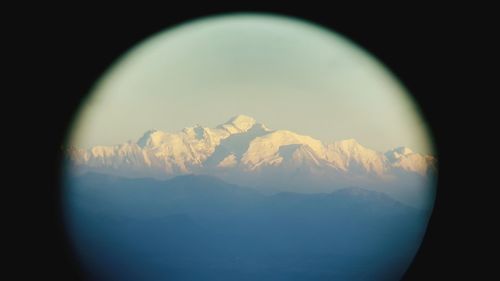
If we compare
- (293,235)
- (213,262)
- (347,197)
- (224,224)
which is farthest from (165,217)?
(347,197)

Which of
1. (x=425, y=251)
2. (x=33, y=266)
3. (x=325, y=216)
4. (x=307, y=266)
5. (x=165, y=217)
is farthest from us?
(x=325, y=216)

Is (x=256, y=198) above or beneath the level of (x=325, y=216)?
above

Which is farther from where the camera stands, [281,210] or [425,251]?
[281,210]

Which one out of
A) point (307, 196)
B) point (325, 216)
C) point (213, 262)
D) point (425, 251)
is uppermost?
point (307, 196)

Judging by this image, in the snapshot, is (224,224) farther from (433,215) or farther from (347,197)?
(433,215)

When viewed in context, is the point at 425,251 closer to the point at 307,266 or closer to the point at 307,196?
the point at 307,266

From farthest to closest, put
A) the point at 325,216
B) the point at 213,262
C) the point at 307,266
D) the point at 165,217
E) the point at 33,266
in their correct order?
the point at 325,216 → the point at 165,217 → the point at 213,262 → the point at 307,266 → the point at 33,266

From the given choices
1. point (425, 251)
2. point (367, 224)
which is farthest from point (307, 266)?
point (425, 251)
